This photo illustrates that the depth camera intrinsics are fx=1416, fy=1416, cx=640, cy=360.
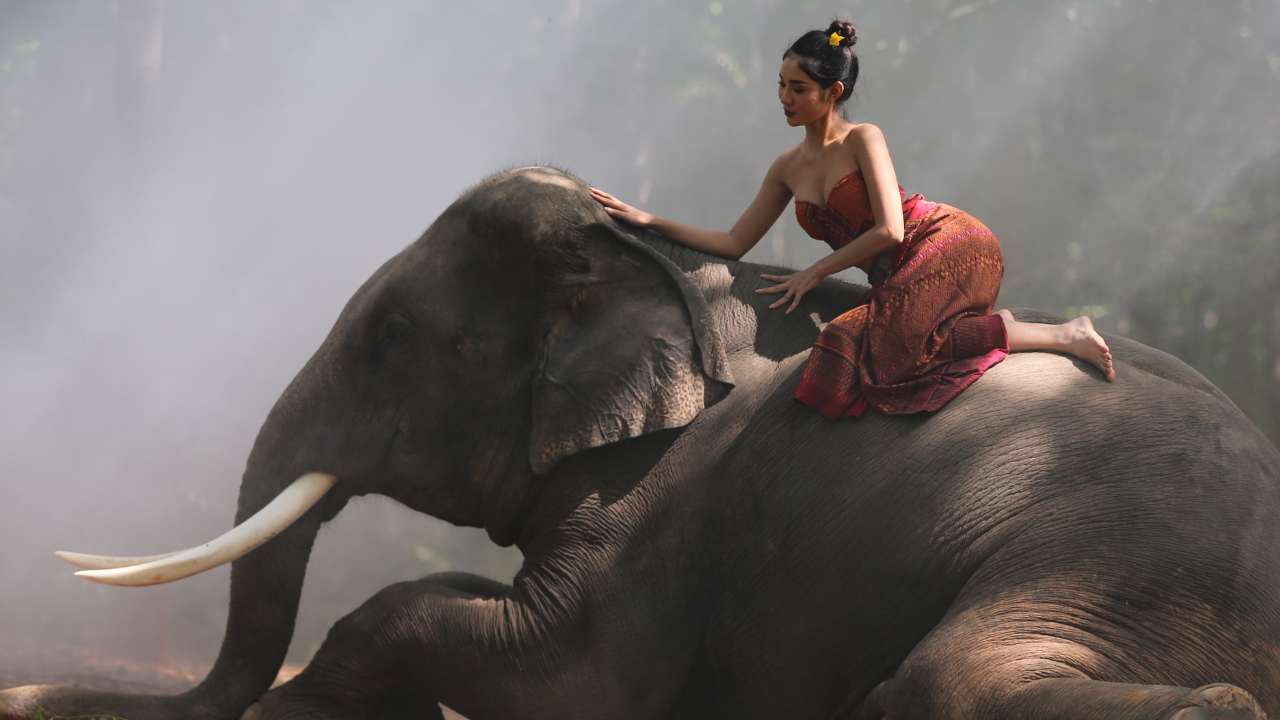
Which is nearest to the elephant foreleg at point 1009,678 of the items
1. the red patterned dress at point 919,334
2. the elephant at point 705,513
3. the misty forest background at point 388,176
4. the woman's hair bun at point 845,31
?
the elephant at point 705,513

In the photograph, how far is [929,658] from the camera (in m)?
2.70

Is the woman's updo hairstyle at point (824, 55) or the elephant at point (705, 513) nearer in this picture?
the elephant at point (705, 513)

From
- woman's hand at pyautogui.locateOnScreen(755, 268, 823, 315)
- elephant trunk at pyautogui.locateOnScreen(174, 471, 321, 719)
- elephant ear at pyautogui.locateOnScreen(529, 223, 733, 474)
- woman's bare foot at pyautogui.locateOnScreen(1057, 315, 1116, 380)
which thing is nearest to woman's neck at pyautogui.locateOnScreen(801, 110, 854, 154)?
woman's hand at pyautogui.locateOnScreen(755, 268, 823, 315)

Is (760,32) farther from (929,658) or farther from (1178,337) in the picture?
(929,658)

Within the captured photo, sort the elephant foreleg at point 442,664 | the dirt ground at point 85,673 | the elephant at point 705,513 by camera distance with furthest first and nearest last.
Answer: the dirt ground at point 85,673 < the elephant foreleg at point 442,664 < the elephant at point 705,513

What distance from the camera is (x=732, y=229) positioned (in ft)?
12.5

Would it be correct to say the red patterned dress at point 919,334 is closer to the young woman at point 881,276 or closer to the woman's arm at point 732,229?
the young woman at point 881,276

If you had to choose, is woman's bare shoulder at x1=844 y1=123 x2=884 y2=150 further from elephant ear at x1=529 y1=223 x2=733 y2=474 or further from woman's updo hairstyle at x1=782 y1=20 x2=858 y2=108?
elephant ear at x1=529 y1=223 x2=733 y2=474

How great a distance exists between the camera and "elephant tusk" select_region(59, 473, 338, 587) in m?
3.49

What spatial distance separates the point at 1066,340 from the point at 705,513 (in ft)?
3.05

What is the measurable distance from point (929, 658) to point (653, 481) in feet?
3.10

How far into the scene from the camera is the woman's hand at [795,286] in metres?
3.54

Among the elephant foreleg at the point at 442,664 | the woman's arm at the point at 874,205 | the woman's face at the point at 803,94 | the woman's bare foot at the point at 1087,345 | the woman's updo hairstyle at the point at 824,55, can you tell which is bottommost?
the elephant foreleg at the point at 442,664

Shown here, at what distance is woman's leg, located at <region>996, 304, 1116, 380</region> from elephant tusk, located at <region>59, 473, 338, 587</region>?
181 centimetres
